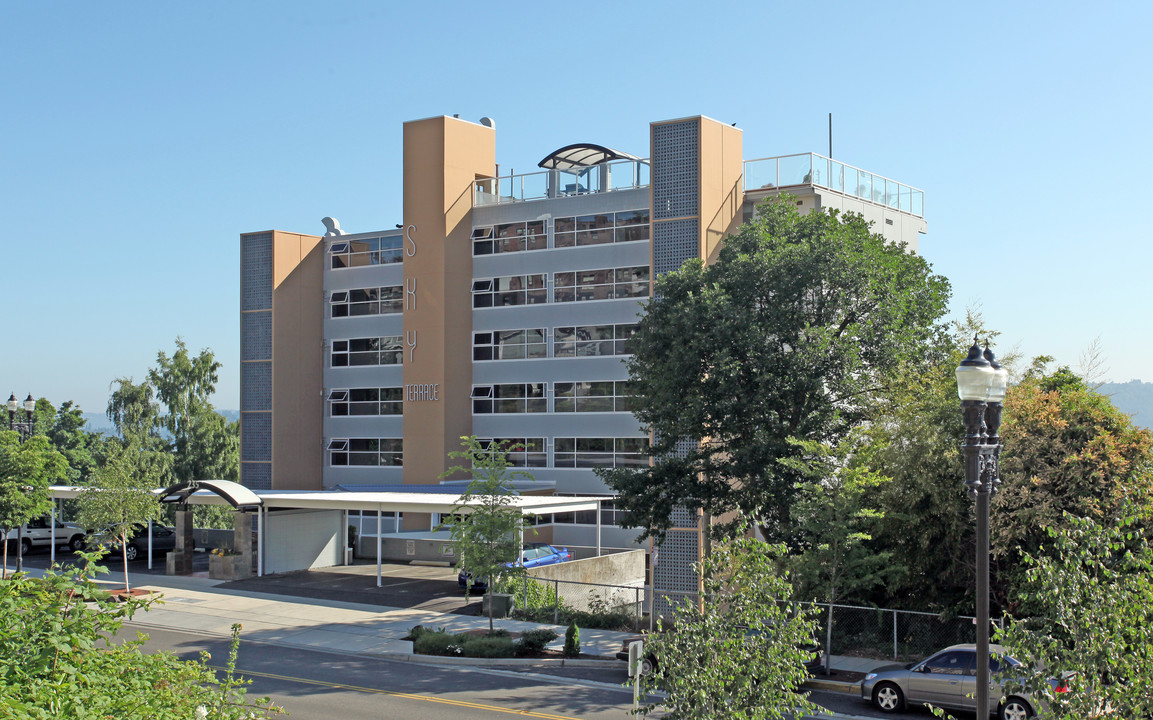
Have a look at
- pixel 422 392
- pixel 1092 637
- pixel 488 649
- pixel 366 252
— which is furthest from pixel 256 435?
pixel 1092 637

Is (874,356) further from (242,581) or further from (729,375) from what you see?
(242,581)

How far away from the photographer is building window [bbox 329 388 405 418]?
51.2 m

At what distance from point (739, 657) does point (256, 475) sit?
1806 inches

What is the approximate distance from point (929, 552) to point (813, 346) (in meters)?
5.61

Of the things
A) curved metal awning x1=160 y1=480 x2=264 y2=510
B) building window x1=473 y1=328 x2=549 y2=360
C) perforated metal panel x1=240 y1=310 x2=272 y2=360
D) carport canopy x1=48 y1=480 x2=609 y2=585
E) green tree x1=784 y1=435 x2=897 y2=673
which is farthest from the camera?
perforated metal panel x1=240 y1=310 x2=272 y2=360

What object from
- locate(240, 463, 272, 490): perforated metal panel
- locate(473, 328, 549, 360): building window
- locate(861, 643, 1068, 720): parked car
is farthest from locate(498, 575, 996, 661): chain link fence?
locate(240, 463, 272, 490): perforated metal panel

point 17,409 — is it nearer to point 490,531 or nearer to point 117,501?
point 117,501

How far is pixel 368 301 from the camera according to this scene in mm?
52094

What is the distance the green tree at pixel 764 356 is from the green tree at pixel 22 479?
70.4ft

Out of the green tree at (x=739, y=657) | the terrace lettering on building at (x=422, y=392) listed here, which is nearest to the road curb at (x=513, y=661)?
the green tree at (x=739, y=657)

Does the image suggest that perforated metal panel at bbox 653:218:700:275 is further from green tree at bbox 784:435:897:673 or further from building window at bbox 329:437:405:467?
building window at bbox 329:437:405:467

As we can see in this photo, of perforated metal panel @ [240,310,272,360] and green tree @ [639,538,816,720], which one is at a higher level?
perforated metal panel @ [240,310,272,360]

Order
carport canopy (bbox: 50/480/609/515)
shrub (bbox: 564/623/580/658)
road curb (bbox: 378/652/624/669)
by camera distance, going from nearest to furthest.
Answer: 1. road curb (bbox: 378/652/624/669)
2. shrub (bbox: 564/623/580/658)
3. carport canopy (bbox: 50/480/609/515)

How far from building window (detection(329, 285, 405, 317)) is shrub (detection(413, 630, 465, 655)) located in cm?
2720
